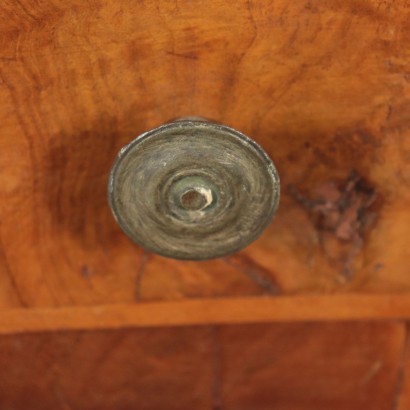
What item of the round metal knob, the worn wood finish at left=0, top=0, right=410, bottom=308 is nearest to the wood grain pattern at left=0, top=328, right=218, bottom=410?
the worn wood finish at left=0, top=0, right=410, bottom=308

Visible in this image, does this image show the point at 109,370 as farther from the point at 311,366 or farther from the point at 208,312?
the point at 311,366

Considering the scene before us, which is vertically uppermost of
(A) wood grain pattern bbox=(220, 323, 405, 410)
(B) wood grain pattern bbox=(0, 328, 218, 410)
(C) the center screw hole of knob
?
(A) wood grain pattern bbox=(220, 323, 405, 410)

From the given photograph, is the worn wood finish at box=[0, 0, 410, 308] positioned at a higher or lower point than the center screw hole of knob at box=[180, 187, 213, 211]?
higher

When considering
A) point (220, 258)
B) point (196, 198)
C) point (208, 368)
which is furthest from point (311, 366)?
point (196, 198)

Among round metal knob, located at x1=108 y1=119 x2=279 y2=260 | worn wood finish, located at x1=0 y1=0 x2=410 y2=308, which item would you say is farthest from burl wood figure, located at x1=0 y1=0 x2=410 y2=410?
round metal knob, located at x1=108 y1=119 x2=279 y2=260

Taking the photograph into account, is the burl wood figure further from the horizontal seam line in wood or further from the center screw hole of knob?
the center screw hole of knob

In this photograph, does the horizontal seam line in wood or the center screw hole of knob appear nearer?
the center screw hole of knob

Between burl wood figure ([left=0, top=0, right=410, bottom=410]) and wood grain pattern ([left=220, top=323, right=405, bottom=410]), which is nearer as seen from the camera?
burl wood figure ([left=0, top=0, right=410, bottom=410])

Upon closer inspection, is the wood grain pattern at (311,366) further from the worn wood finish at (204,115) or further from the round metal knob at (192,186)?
the round metal knob at (192,186)

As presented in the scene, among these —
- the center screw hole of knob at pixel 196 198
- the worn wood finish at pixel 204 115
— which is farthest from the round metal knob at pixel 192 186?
the worn wood finish at pixel 204 115
